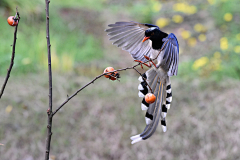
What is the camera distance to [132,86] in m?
3.53

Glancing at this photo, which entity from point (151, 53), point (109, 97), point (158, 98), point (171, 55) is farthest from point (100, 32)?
point (171, 55)

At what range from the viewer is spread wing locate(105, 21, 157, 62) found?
1.36 m

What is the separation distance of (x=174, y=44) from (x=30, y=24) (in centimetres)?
467

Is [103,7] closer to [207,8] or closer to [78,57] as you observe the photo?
[207,8]

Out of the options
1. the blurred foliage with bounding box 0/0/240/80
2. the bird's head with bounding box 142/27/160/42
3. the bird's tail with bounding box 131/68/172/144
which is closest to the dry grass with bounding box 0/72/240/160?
the blurred foliage with bounding box 0/0/240/80

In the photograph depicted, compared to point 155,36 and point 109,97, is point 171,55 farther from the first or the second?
point 109,97

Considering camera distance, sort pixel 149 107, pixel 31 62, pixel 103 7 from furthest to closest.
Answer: pixel 103 7, pixel 31 62, pixel 149 107

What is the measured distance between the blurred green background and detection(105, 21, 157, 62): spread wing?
1.34 meters

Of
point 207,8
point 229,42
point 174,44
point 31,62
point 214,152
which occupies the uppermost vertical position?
point 207,8

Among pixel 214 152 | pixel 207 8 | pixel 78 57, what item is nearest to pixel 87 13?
pixel 78 57

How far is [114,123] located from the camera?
2.78 meters

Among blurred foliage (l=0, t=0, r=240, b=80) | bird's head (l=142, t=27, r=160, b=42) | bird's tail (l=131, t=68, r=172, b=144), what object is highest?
Result: blurred foliage (l=0, t=0, r=240, b=80)

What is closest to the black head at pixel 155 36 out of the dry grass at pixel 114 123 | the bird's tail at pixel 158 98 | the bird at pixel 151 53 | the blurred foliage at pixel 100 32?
the bird at pixel 151 53

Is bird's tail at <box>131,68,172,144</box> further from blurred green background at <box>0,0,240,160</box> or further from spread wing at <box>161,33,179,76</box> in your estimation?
blurred green background at <box>0,0,240,160</box>
